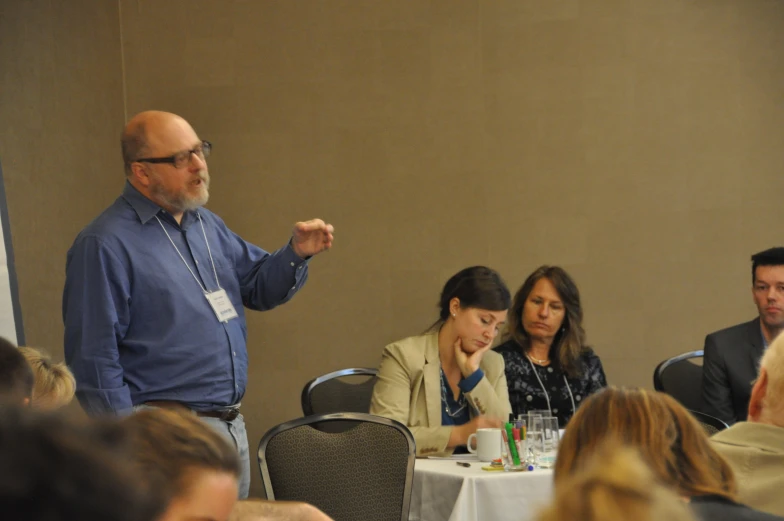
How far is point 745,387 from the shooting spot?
426cm

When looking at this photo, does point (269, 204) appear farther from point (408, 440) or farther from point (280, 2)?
point (408, 440)

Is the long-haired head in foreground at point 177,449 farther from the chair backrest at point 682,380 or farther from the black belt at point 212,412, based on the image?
the chair backrest at point 682,380

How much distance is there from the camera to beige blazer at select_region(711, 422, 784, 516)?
1813 millimetres

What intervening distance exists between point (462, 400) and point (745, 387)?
1413 mm

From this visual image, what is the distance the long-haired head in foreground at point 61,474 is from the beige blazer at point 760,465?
1.56m

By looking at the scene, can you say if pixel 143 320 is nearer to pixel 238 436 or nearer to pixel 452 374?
pixel 238 436

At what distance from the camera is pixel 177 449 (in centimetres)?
111

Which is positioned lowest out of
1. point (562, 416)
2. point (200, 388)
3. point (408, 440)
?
point (562, 416)

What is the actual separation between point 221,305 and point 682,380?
267cm

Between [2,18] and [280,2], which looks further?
[280,2]

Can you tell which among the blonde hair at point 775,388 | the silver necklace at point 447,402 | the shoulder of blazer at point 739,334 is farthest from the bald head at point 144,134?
the shoulder of blazer at point 739,334

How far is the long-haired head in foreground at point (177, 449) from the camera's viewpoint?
1.08m

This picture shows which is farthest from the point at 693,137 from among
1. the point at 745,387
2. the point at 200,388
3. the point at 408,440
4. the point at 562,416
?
the point at 200,388

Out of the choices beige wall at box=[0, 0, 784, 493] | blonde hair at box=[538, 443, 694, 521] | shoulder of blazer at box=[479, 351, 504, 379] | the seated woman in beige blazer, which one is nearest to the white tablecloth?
the seated woman in beige blazer
